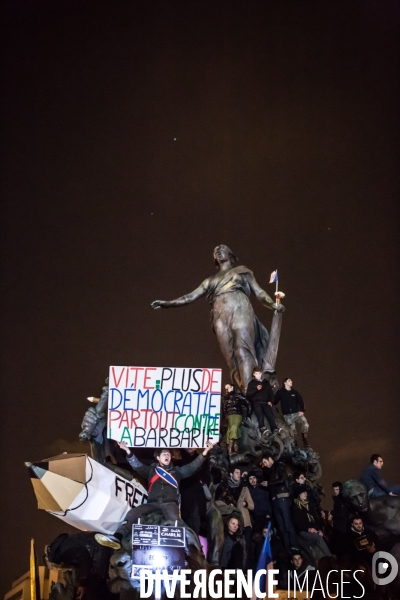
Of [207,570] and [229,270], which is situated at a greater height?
[229,270]

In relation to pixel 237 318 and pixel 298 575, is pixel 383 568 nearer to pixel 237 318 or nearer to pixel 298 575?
pixel 298 575

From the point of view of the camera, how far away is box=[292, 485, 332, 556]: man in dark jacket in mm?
18359

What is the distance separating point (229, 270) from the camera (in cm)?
2323

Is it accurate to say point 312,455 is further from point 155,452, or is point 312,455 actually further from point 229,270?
point 229,270

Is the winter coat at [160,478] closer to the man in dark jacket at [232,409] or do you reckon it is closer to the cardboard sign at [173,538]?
the cardboard sign at [173,538]

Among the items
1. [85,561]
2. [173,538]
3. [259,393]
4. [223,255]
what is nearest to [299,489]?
[259,393]

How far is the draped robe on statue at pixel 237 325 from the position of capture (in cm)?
2212

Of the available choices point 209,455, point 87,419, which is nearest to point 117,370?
point 87,419

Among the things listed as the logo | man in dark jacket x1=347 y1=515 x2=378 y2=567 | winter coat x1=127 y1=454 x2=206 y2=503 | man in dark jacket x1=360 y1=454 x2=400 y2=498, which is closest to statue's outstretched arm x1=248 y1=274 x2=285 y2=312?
man in dark jacket x1=360 y1=454 x2=400 y2=498

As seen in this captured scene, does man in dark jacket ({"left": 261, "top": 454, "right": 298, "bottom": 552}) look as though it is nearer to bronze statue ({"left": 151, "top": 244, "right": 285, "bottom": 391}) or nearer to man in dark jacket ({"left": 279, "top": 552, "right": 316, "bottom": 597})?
man in dark jacket ({"left": 279, "top": 552, "right": 316, "bottom": 597})

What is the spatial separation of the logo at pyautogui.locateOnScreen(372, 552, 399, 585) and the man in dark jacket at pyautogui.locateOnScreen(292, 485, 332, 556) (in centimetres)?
106

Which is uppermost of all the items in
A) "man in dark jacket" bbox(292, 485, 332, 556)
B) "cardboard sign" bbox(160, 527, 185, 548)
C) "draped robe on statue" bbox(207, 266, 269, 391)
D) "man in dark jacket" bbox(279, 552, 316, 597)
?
"draped robe on statue" bbox(207, 266, 269, 391)

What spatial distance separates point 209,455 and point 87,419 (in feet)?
8.61

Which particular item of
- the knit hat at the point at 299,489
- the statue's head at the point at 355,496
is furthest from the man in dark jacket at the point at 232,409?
the statue's head at the point at 355,496
